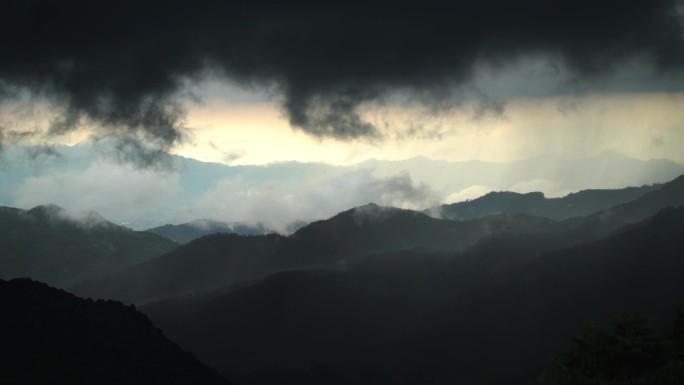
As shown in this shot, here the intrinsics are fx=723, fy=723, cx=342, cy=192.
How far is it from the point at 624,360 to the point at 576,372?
8637mm

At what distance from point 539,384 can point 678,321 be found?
24.0m

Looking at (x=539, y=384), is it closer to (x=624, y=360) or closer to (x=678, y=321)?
(x=624, y=360)

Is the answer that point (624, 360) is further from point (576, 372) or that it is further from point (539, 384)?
point (539, 384)

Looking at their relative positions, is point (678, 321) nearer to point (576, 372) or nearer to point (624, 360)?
point (624, 360)

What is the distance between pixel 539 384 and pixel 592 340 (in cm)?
1332

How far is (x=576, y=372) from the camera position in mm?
87062

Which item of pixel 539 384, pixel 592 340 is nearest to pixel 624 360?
pixel 592 340

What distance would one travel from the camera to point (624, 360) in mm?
91375

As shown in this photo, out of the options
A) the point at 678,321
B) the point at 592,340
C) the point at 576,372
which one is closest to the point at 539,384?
the point at 576,372

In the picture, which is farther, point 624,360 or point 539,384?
point 624,360

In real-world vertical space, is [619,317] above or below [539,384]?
above

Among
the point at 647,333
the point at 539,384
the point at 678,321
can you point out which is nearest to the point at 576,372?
the point at 539,384

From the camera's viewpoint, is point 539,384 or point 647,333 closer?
point 539,384

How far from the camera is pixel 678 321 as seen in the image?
94.8 metres
